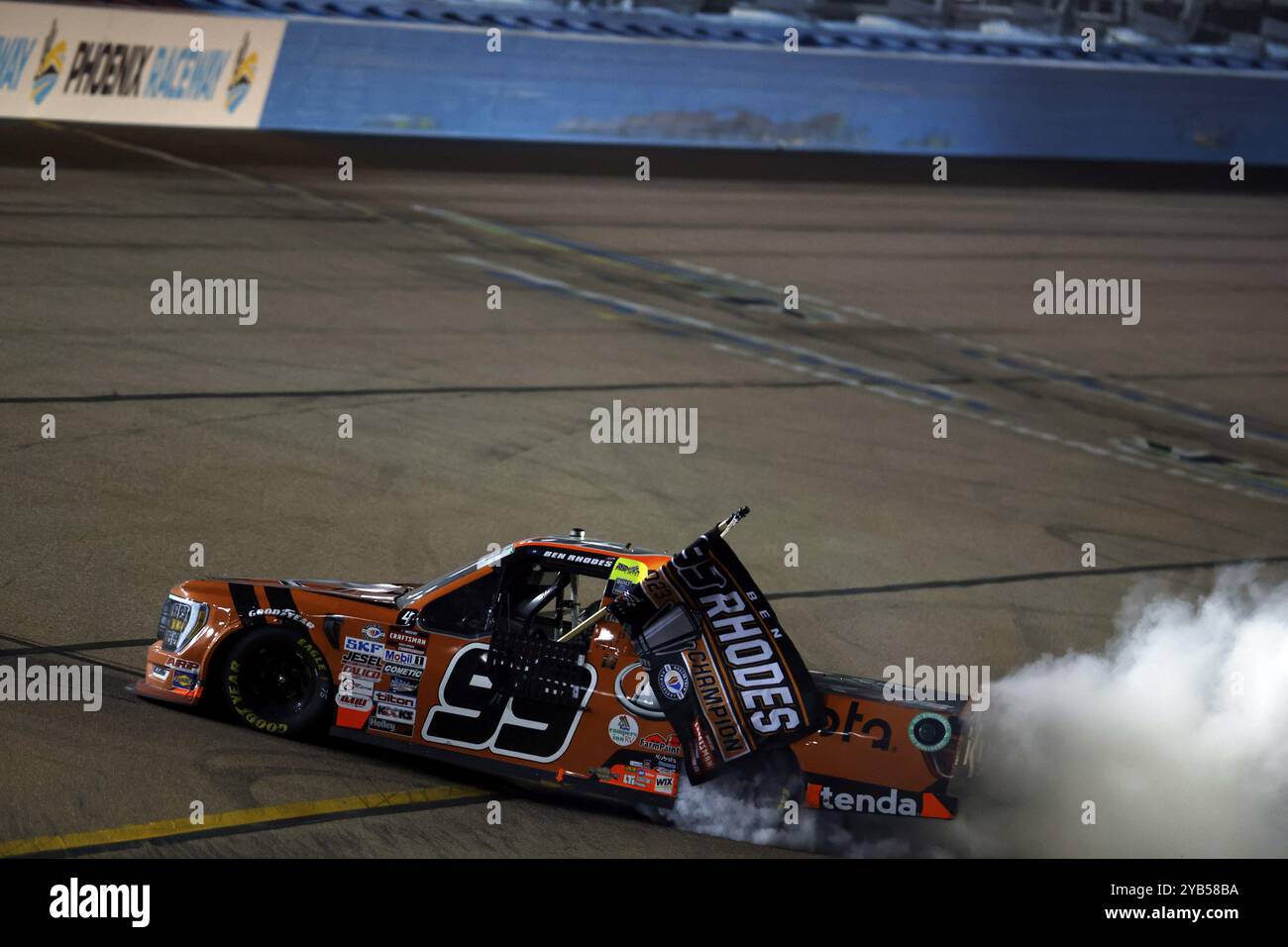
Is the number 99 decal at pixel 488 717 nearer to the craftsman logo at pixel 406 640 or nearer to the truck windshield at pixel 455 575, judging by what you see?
the craftsman logo at pixel 406 640

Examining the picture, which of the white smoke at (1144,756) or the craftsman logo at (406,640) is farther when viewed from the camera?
the craftsman logo at (406,640)

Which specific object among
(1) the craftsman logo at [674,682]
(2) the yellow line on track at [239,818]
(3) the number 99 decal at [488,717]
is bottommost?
(2) the yellow line on track at [239,818]

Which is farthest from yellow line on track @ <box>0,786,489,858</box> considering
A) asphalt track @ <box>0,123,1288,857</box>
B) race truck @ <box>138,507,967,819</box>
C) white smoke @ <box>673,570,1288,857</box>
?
white smoke @ <box>673,570,1288,857</box>

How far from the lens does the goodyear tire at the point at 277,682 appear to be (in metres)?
7.78

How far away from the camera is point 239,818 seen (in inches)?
280

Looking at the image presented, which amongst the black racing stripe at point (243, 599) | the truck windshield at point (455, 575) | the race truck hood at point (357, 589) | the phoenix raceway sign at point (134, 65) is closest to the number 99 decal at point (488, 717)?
the truck windshield at point (455, 575)

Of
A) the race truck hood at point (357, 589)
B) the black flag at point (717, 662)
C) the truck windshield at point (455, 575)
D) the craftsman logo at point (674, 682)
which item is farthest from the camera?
the race truck hood at point (357, 589)

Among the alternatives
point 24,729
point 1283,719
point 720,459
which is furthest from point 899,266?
point 24,729

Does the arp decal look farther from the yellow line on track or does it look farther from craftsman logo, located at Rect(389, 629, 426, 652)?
craftsman logo, located at Rect(389, 629, 426, 652)

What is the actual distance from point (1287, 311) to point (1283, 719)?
50.7 feet

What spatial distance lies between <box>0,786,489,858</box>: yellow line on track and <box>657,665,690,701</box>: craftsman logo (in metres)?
1.14

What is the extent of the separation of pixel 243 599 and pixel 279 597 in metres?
0.20

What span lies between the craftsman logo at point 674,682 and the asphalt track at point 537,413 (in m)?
0.73
